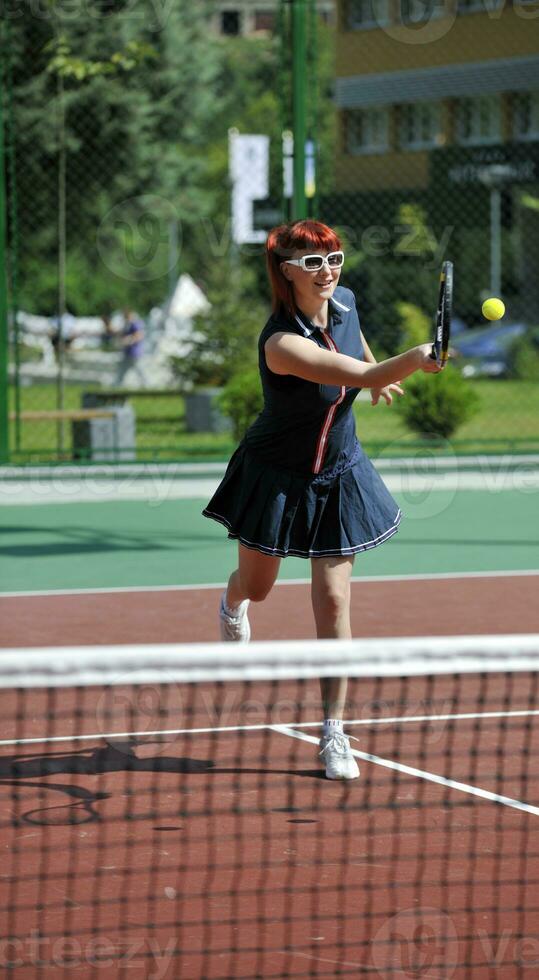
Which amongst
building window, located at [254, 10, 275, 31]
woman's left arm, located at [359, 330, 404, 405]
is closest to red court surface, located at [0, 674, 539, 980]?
woman's left arm, located at [359, 330, 404, 405]

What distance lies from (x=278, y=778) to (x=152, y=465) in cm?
865

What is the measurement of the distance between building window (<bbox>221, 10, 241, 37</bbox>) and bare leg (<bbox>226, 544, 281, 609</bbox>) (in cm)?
6932

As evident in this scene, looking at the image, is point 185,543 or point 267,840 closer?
point 267,840

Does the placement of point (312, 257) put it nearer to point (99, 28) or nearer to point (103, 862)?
point (103, 862)

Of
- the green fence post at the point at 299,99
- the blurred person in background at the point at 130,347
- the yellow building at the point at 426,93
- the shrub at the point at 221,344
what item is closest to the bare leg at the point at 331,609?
the green fence post at the point at 299,99

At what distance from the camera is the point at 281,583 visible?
30.0 feet

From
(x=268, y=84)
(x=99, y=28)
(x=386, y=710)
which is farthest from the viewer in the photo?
(x=268, y=84)

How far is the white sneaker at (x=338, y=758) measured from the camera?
17.0 feet

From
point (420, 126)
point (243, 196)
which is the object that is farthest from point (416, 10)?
point (243, 196)

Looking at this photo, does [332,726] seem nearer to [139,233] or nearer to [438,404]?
[438,404]

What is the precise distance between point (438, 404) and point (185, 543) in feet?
16.6

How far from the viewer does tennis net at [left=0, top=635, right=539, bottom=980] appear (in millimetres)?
3777

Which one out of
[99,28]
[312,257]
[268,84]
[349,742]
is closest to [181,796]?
[349,742]

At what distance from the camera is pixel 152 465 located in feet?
45.1
